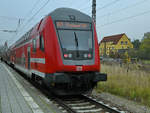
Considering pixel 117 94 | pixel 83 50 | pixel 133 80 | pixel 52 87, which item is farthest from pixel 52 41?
pixel 133 80

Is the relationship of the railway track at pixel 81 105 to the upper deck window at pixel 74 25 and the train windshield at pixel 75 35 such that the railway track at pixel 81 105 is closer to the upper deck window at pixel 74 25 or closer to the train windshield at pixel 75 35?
the train windshield at pixel 75 35

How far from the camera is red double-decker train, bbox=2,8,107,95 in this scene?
729 centimetres

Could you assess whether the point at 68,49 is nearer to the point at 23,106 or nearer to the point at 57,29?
the point at 57,29

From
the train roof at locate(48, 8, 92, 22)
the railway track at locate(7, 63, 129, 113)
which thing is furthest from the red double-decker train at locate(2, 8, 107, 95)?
the railway track at locate(7, 63, 129, 113)

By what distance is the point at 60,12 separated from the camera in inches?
322

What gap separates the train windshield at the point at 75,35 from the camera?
7.63 meters

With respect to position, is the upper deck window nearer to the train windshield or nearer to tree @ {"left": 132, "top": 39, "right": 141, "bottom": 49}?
the train windshield

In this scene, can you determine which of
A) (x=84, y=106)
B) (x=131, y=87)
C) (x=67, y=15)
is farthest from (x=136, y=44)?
(x=84, y=106)

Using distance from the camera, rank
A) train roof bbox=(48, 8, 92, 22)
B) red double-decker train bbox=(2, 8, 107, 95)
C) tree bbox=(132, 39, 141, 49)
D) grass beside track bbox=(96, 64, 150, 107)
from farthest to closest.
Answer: tree bbox=(132, 39, 141, 49), grass beside track bbox=(96, 64, 150, 107), train roof bbox=(48, 8, 92, 22), red double-decker train bbox=(2, 8, 107, 95)

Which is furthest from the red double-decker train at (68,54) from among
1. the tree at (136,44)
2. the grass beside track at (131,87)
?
the tree at (136,44)

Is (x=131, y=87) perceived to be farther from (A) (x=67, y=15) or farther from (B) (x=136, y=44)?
(B) (x=136, y=44)

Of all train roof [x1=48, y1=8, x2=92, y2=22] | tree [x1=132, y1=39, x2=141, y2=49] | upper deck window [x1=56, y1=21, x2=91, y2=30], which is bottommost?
upper deck window [x1=56, y1=21, x2=91, y2=30]

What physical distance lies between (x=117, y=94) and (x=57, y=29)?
3.96m

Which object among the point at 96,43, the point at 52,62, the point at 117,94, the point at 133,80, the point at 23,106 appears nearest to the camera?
the point at 23,106
